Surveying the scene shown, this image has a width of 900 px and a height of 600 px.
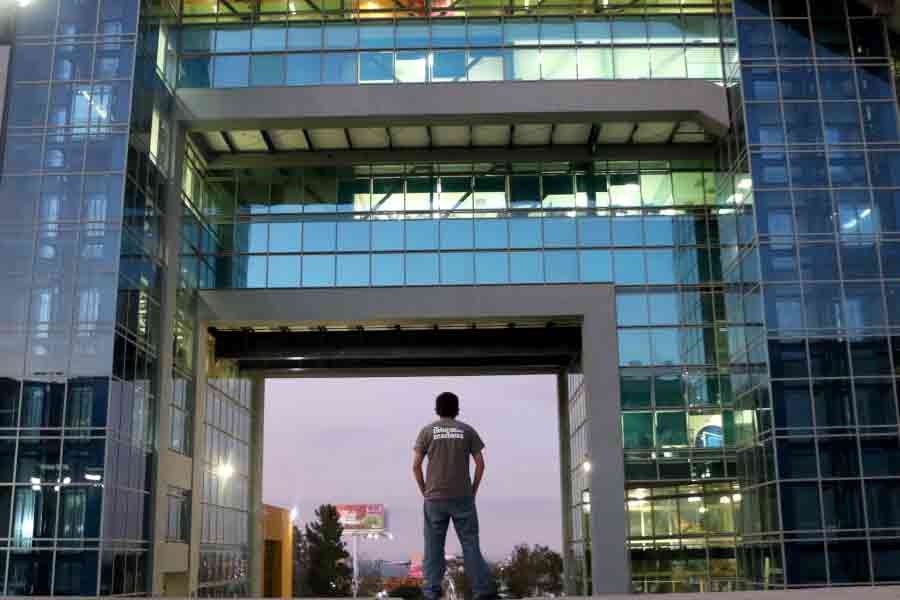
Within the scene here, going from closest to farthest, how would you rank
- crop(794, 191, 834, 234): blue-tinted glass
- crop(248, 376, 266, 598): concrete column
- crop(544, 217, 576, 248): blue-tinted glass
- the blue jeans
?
Answer: the blue jeans, crop(794, 191, 834, 234): blue-tinted glass, crop(544, 217, 576, 248): blue-tinted glass, crop(248, 376, 266, 598): concrete column

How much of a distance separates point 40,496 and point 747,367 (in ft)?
59.0

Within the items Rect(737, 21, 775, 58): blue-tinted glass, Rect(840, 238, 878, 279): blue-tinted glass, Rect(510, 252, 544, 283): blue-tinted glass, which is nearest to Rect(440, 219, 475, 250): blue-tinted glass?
Rect(510, 252, 544, 283): blue-tinted glass

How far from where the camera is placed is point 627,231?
3253cm

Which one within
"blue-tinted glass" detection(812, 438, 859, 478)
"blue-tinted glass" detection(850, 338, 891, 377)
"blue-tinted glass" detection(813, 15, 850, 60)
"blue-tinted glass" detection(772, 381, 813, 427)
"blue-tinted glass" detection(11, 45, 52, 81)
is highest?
"blue-tinted glass" detection(813, 15, 850, 60)

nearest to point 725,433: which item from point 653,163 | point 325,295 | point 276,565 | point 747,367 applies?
point 747,367

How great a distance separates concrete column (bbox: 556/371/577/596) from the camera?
3612 centimetres

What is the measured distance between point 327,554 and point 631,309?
278ft

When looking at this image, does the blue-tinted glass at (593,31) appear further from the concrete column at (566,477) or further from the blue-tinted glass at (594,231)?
the concrete column at (566,477)

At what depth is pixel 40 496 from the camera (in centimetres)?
2464

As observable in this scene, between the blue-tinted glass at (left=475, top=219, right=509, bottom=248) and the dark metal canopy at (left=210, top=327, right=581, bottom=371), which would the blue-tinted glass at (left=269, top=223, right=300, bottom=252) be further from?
the blue-tinted glass at (left=475, top=219, right=509, bottom=248)

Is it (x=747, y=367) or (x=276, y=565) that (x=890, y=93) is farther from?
(x=276, y=565)

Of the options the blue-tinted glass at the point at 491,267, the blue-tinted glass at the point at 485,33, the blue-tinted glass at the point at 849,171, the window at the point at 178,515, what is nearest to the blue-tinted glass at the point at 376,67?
the blue-tinted glass at the point at 485,33

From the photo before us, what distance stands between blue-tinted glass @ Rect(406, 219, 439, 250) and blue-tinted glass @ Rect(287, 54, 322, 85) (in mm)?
5039

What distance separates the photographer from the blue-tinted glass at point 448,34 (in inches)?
1241
